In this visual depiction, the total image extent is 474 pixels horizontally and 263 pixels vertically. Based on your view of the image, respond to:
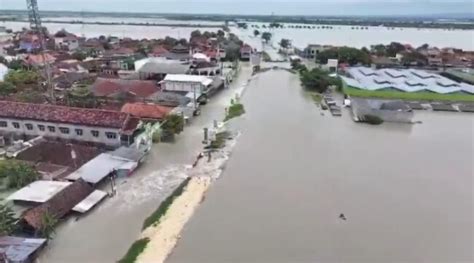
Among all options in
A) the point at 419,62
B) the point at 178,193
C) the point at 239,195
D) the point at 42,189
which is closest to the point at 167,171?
the point at 178,193

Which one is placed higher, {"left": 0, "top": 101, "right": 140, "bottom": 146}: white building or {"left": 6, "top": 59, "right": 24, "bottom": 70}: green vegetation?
{"left": 6, "top": 59, "right": 24, "bottom": 70}: green vegetation

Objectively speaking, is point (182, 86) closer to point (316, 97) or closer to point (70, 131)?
point (316, 97)

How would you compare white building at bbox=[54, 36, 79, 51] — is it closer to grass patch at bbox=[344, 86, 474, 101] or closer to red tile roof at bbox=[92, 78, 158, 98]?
red tile roof at bbox=[92, 78, 158, 98]

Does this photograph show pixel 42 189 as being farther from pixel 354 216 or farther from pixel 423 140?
pixel 423 140

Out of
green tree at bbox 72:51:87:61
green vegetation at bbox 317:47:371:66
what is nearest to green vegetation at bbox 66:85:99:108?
green tree at bbox 72:51:87:61

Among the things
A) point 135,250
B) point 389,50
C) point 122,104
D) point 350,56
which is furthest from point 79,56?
point 389,50
